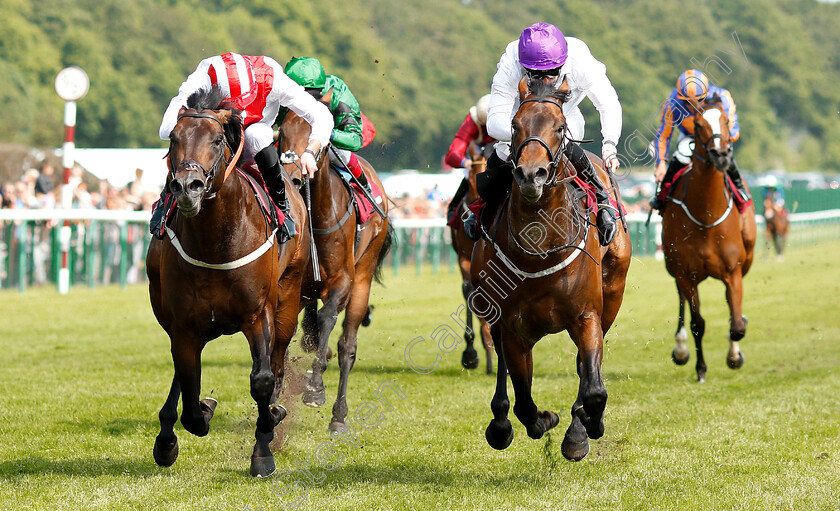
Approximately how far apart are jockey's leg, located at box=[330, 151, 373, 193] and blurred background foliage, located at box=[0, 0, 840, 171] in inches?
507

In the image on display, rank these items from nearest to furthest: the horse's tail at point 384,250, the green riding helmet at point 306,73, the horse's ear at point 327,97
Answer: the green riding helmet at point 306,73 < the horse's ear at point 327,97 < the horse's tail at point 384,250

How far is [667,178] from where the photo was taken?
874 cm

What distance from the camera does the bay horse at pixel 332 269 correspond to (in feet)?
20.9

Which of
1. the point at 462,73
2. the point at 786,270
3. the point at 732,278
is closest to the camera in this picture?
the point at 732,278

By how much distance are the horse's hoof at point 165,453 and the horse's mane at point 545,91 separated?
2.33 metres

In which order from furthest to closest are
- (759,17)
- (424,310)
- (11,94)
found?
1. (759,17)
2. (11,94)
3. (424,310)

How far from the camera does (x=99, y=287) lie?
14.3 metres

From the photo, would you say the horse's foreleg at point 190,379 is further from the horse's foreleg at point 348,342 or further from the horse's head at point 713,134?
the horse's head at point 713,134

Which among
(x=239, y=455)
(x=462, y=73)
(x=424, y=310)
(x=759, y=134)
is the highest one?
(x=239, y=455)

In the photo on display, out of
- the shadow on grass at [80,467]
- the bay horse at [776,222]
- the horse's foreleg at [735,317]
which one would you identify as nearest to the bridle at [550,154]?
the shadow on grass at [80,467]

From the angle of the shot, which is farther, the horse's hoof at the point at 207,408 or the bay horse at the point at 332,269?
the bay horse at the point at 332,269

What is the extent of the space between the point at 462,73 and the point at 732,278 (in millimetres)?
36128

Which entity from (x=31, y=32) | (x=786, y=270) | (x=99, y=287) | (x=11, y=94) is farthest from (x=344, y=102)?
(x=31, y=32)

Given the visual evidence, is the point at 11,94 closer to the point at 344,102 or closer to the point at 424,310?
the point at 424,310
